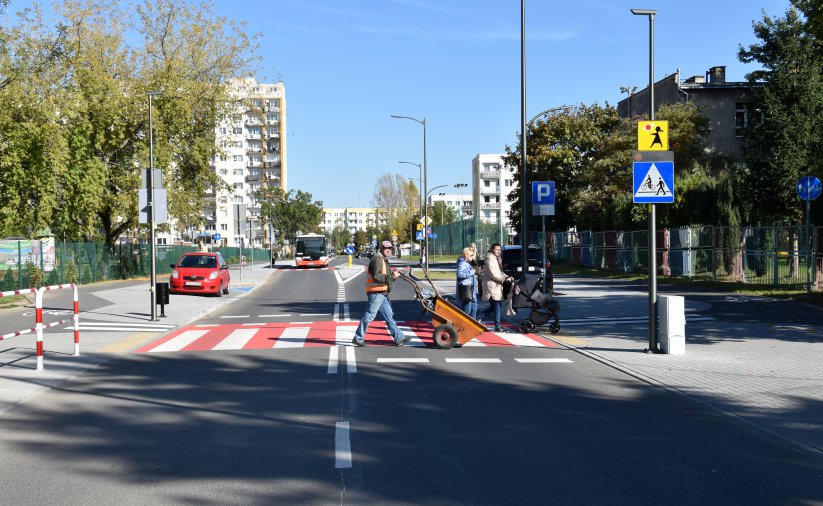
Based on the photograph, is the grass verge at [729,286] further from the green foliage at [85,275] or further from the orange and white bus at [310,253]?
the orange and white bus at [310,253]

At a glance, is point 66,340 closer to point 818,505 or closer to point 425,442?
Result: point 425,442

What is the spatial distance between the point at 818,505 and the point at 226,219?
4968 inches

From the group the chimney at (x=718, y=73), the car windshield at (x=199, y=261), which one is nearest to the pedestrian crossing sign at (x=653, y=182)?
the car windshield at (x=199, y=261)

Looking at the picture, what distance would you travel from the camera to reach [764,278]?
27203mm

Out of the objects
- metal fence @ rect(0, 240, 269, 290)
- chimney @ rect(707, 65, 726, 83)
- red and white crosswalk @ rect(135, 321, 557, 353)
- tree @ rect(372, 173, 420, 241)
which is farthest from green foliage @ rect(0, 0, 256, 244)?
tree @ rect(372, 173, 420, 241)

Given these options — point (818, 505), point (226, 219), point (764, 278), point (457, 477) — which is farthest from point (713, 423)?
point (226, 219)

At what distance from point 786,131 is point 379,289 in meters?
22.2

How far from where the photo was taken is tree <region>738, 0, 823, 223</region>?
2989 cm

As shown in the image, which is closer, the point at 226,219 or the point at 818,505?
the point at 818,505

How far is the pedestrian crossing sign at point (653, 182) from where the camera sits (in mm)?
12469

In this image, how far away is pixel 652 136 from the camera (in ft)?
41.6

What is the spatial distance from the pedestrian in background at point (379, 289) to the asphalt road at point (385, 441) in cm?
219

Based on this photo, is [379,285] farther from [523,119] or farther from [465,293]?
[523,119]

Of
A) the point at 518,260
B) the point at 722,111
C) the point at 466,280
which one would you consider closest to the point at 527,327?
the point at 466,280
